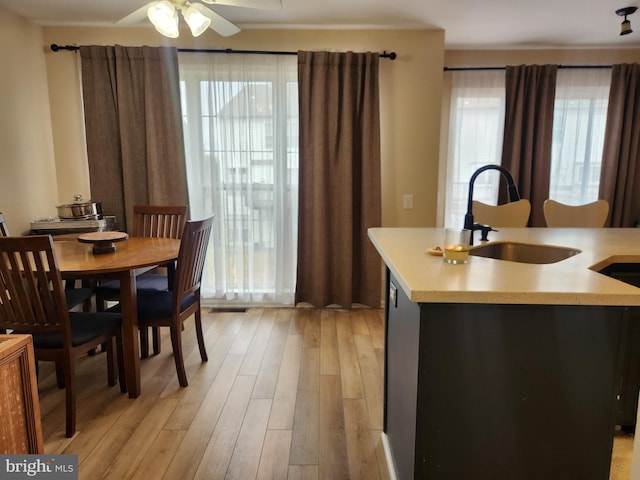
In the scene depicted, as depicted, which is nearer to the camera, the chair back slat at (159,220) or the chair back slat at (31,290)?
the chair back slat at (31,290)

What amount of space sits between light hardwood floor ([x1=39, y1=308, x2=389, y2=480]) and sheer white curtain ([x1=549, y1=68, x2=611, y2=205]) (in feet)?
8.30

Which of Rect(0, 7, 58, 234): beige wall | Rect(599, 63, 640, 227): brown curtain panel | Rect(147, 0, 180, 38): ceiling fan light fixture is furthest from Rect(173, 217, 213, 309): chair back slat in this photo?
Rect(599, 63, 640, 227): brown curtain panel

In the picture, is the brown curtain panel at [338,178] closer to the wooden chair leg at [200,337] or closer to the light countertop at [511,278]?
the wooden chair leg at [200,337]

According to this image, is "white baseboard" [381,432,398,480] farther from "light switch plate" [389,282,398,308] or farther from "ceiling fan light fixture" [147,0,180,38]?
"ceiling fan light fixture" [147,0,180,38]

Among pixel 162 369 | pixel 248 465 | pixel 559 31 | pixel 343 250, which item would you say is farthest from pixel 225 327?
pixel 559 31

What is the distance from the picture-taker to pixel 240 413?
2.10 metres

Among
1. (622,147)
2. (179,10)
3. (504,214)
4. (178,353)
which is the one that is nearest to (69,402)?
(178,353)

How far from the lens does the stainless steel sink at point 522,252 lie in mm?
1854

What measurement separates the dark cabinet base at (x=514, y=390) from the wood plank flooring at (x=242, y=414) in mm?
641

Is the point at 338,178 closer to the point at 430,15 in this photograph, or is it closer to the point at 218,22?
the point at 430,15

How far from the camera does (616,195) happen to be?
3814 mm

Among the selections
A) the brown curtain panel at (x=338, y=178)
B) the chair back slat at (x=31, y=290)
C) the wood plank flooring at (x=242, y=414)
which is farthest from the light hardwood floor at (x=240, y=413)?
the brown curtain panel at (x=338, y=178)

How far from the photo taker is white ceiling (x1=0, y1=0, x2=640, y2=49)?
2.87 metres

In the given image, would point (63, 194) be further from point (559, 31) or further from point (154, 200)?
point (559, 31)
